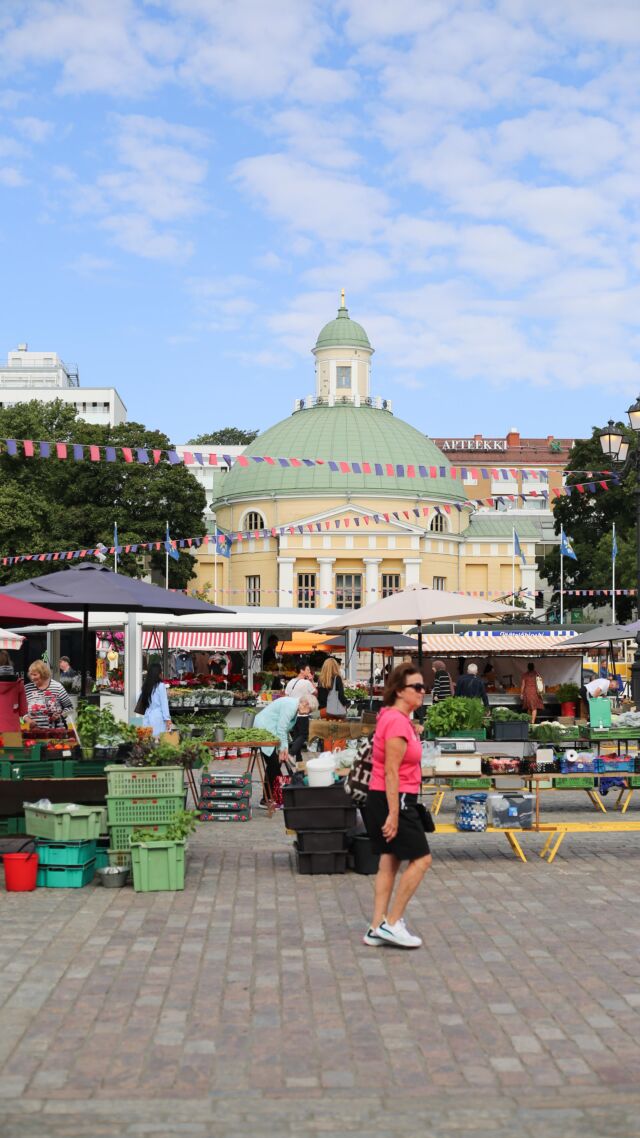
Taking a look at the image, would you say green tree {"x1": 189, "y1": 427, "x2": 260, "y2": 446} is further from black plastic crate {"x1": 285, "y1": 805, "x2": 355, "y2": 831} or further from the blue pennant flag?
black plastic crate {"x1": 285, "y1": 805, "x2": 355, "y2": 831}

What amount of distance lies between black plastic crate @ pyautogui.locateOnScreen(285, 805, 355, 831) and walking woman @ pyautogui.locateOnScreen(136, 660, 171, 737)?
4.76 metres

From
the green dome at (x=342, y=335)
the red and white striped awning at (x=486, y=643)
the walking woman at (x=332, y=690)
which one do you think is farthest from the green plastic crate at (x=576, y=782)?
the green dome at (x=342, y=335)

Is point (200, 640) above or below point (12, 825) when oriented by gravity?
above

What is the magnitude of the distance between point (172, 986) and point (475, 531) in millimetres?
78179

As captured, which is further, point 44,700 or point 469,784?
point 44,700

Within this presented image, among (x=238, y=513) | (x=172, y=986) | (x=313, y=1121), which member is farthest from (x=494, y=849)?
(x=238, y=513)

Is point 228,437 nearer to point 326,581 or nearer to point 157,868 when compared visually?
point 326,581

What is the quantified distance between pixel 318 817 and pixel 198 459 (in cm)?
2525

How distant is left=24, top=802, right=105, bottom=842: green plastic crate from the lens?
10.0 meters

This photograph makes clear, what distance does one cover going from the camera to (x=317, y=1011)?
21.4ft

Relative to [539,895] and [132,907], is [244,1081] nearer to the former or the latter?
[132,907]

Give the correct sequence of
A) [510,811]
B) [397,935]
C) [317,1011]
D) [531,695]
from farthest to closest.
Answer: [531,695] → [510,811] → [397,935] → [317,1011]

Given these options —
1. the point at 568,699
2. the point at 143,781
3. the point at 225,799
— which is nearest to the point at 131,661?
the point at 568,699

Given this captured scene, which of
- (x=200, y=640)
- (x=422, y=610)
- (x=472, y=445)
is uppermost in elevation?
(x=472, y=445)
